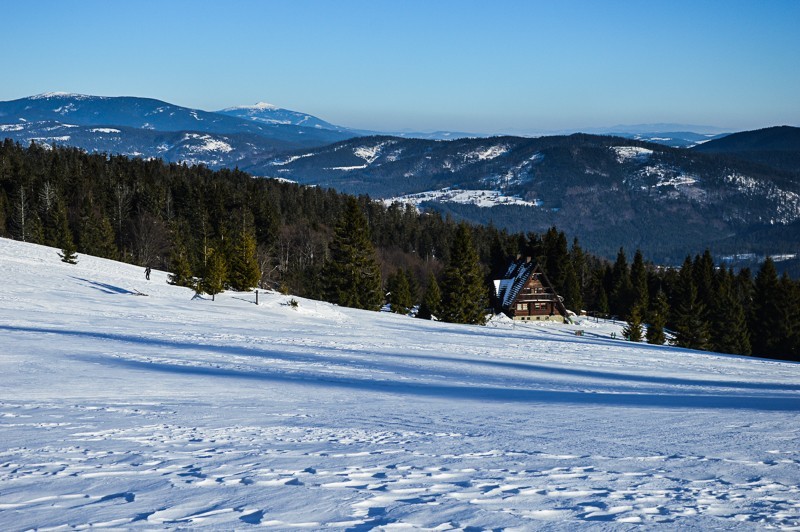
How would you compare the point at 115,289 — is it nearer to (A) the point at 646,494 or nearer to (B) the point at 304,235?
(A) the point at 646,494

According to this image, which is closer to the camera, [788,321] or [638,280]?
[788,321]

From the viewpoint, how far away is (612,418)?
35.9ft

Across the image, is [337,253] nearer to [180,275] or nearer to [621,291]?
[180,275]

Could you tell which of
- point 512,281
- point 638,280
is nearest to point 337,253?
point 512,281

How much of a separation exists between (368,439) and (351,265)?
3974 centimetres

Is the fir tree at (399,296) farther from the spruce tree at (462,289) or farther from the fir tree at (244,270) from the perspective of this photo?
the fir tree at (244,270)

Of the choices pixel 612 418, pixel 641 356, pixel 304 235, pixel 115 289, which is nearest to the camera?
pixel 612 418

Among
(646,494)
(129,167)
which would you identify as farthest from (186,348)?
(129,167)

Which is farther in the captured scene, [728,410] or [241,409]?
[728,410]

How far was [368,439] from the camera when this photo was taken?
8.88m

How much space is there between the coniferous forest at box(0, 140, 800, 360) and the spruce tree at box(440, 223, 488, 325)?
0.27 feet

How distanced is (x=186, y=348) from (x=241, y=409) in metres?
8.86

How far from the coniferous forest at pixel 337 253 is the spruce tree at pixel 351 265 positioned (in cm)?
11

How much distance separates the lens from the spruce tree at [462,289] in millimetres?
46906
